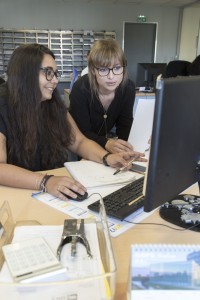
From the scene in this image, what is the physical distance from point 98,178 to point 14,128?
48 cm

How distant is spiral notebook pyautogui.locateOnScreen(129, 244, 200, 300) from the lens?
1.68 ft

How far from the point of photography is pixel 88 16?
7.05 meters

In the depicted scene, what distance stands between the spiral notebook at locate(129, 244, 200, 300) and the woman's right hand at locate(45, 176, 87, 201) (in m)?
0.54

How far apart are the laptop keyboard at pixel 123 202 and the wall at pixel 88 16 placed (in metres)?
6.71

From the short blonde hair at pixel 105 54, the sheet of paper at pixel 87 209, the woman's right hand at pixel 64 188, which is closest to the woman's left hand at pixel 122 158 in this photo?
the sheet of paper at pixel 87 209

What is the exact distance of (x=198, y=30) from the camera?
6.91 metres

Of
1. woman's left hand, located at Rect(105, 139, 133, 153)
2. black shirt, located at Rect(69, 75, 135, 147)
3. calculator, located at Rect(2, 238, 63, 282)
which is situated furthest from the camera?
black shirt, located at Rect(69, 75, 135, 147)

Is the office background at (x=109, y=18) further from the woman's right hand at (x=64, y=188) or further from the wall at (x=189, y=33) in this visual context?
the woman's right hand at (x=64, y=188)

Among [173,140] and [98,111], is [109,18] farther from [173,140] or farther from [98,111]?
[173,140]

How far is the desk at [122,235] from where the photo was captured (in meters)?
0.70

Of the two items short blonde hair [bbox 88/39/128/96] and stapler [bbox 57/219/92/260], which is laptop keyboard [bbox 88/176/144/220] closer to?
stapler [bbox 57/219/92/260]

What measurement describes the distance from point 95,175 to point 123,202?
288mm

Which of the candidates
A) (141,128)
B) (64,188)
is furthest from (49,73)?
(64,188)

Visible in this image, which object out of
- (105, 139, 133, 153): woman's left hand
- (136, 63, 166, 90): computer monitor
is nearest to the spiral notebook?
(105, 139, 133, 153): woman's left hand
